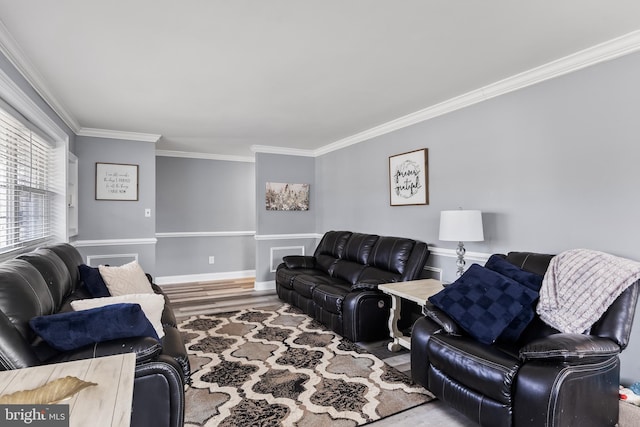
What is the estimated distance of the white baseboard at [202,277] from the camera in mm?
6043

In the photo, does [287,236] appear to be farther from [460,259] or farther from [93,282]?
[93,282]

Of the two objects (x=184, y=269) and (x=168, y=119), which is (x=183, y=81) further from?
(x=184, y=269)

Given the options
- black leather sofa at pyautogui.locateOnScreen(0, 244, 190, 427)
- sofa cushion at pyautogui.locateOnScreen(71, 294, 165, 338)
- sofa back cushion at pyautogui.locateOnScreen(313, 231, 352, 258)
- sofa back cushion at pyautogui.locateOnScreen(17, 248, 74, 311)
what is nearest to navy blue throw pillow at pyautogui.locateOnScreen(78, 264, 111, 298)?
sofa back cushion at pyautogui.locateOnScreen(17, 248, 74, 311)

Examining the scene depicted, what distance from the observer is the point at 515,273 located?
92.0 inches

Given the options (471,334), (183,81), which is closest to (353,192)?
(183,81)

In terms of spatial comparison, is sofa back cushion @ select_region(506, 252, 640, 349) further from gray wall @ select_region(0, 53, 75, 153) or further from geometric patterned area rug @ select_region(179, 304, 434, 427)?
gray wall @ select_region(0, 53, 75, 153)

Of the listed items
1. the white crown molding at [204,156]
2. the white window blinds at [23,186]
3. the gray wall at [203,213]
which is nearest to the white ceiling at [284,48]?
the white window blinds at [23,186]

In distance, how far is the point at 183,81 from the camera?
2867mm

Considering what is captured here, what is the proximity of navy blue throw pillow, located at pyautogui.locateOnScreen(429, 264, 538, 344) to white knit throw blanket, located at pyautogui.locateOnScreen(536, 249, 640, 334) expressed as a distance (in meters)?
0.11

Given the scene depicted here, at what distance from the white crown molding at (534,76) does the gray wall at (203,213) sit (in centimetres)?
341

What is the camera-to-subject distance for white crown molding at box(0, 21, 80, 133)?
7.04 feet

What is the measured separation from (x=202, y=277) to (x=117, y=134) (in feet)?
9.31

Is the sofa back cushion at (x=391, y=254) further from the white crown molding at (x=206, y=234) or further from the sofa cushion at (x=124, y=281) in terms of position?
the white crown molding at (x=206, y=234)

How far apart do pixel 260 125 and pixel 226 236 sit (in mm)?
2892
